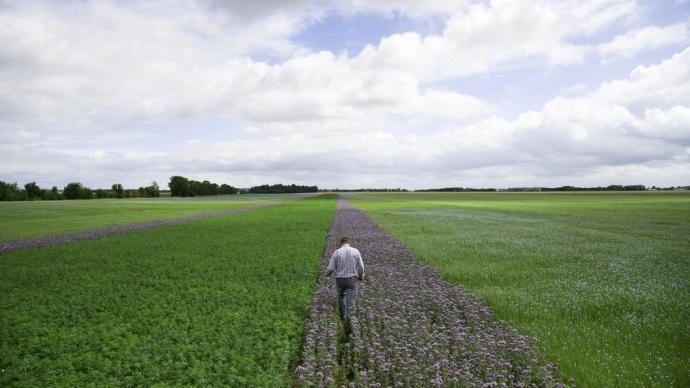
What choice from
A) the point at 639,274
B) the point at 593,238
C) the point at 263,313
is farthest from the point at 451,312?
the point at 593,238

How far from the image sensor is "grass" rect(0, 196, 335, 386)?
8664 mm

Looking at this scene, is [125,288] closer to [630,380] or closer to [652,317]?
[630,380]

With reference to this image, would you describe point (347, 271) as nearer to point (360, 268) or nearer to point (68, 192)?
point (360, 268)

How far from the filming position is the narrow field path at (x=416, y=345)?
796 cm

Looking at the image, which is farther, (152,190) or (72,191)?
(152,190)

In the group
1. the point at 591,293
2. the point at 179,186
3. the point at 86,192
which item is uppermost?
the point at 179,186

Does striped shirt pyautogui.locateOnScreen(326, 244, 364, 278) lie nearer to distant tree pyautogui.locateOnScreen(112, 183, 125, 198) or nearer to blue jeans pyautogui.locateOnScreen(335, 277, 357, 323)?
blue jeans pyautogui.locateOnScreen(335, 277, 357, 323)

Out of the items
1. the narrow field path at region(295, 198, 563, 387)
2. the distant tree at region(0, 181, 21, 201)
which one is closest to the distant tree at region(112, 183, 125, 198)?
the distant tree at region(0, 181, 21, 201)

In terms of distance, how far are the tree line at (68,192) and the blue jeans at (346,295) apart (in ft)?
443

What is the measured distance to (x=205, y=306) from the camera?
517 inches

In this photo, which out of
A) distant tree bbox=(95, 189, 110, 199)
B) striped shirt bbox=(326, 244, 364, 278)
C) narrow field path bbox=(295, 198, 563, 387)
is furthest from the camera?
distant tree bbox=(95, 189, 110, 199)

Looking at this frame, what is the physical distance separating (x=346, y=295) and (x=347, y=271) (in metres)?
0.87

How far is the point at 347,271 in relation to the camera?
11.4 metres

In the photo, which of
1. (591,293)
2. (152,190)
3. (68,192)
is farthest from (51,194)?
(591,293)
